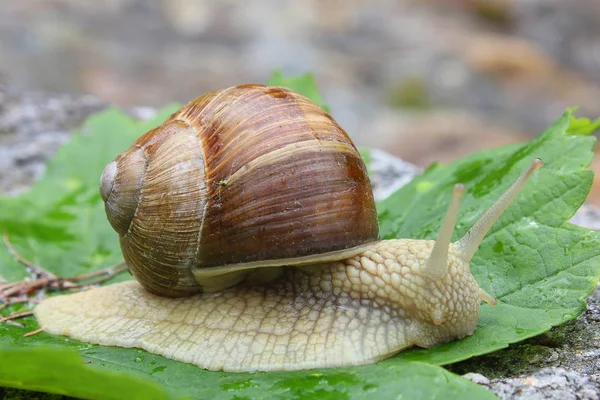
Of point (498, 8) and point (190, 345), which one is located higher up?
point (498, 8)

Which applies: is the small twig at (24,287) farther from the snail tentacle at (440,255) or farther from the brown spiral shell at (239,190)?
the snail tentacle at (440,255)

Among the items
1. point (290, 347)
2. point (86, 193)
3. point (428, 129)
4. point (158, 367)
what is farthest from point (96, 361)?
point (428, 129)

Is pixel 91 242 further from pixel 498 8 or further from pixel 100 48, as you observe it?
pixel 498 8

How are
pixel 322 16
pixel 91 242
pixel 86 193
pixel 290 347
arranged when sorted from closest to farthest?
1. pixel 290 347
2. pixel 91 242
3. pixel 86 193
4. pixel 322 16

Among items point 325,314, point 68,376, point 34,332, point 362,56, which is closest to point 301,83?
point 325,314

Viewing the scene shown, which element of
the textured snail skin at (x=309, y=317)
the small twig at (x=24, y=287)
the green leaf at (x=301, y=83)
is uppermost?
the green leaf at (x=301, y=83)

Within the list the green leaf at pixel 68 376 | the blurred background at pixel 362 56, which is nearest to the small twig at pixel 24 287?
the green leaf at pixel 68 376
